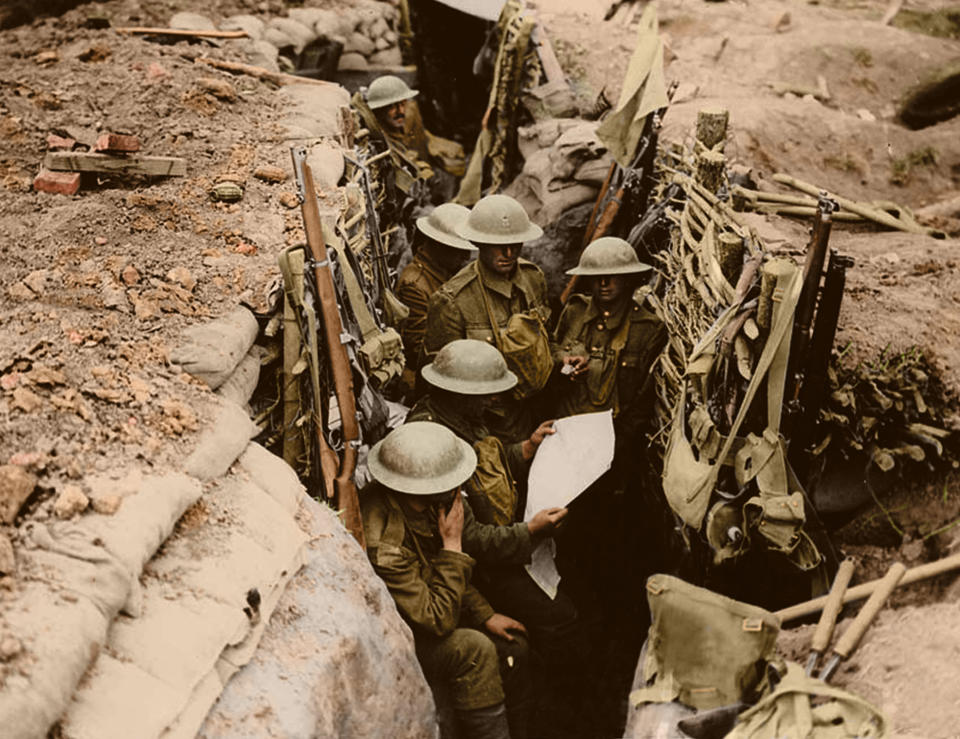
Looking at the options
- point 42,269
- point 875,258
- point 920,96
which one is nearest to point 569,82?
point 920,96

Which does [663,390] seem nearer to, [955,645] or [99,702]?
[955,645]

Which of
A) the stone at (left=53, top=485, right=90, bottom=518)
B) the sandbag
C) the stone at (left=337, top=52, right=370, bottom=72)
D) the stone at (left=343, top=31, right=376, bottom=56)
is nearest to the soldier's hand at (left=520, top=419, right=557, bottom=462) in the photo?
the sandbag

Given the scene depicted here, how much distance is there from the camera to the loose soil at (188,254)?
2777mm

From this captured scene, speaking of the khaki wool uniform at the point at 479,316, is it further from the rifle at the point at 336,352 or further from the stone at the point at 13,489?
the stone at the point at 13,489

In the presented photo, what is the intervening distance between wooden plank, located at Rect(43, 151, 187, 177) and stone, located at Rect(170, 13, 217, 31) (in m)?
3.18

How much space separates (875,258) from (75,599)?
4.65 m

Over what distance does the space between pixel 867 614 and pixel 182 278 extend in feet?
10.2

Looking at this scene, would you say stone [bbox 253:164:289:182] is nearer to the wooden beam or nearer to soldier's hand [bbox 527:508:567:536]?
the wooden beam

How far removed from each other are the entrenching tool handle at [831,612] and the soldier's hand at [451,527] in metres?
1.45

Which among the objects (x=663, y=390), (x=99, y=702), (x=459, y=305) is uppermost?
(x=99, y=702)

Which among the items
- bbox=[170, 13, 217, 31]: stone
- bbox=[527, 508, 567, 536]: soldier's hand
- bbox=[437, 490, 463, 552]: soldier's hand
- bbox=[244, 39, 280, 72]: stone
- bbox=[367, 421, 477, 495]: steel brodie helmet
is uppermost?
bbox=[170, 13, 217, 31]: stone

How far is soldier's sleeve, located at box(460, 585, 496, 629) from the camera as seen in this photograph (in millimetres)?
3875

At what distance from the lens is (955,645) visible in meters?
2.70

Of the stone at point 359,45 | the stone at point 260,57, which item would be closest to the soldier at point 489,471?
the stone at point 260,57
